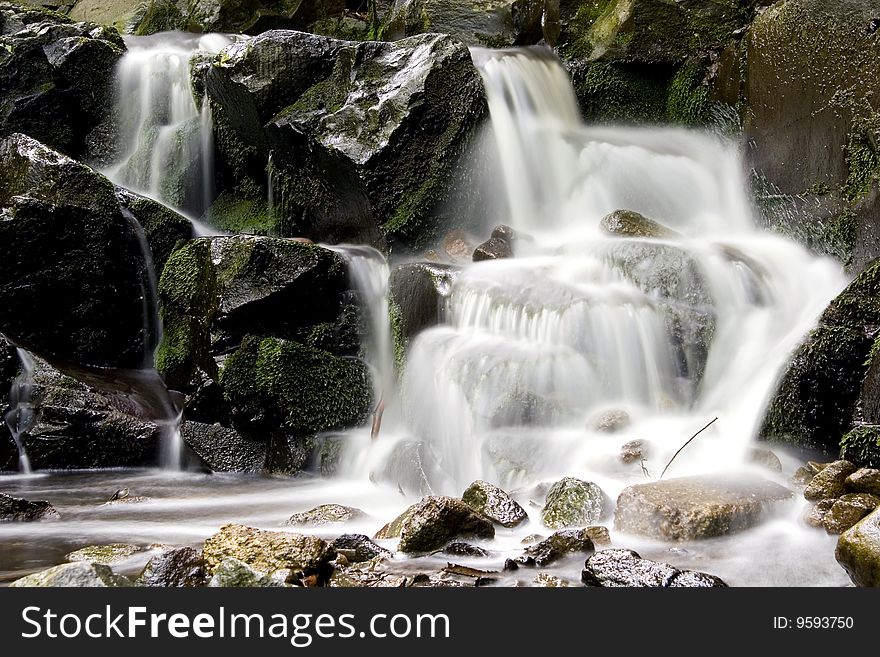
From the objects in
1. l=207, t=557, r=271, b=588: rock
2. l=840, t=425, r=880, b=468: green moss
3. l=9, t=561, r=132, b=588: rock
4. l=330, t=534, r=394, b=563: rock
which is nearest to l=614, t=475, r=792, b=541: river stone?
l=840, t=425, r=880, b=468: green moss

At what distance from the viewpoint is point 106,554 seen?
4430 mm

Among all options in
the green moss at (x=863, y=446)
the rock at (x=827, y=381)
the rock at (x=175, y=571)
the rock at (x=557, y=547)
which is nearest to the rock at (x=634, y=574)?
the rock at (x=557, y=547)

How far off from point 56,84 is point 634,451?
9634mm

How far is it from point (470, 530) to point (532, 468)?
149cm

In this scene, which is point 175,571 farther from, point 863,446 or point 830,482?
point 863,446

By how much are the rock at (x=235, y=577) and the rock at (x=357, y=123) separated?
5624mm

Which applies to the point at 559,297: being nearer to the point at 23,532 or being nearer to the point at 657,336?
the point at 657,336

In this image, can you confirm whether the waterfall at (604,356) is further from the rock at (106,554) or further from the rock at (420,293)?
the rock at (106,554)

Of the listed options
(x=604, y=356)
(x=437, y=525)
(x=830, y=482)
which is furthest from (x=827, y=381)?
(x=437, y=525)

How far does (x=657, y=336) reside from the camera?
6.60 metres

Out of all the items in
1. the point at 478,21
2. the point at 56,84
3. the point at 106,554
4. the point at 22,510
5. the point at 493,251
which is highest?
the point at 478,21

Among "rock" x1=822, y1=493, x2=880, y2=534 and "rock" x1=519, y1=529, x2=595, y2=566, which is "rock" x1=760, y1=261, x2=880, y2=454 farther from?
"rock" x1=519, y1=529, x2=595, y2=566

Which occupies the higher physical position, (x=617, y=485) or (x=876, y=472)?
(x=876, y=472)
